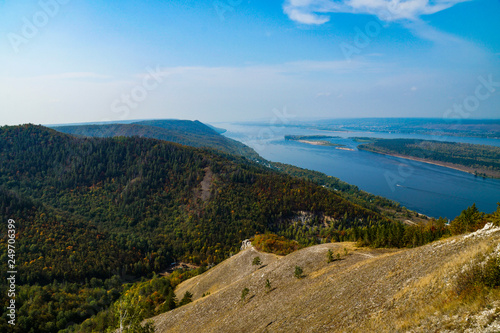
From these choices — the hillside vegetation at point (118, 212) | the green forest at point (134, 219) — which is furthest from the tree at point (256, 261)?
the hillside vegetation at point (118, 212)

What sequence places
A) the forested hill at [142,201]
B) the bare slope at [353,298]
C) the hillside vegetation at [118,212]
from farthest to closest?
the forested hill at [142,201]
the hillside vegetation at [118,212]
the bare slope at [353,298]

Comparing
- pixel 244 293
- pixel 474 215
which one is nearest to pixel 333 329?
pixel 244 293

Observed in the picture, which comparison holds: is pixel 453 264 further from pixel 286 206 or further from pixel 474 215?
pixel 286 206

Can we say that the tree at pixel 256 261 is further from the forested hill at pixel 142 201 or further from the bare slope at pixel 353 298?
the forested hill at pixel 142 201

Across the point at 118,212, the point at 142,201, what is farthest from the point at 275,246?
the point at 118,212

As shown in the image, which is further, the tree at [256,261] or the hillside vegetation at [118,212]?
the hillside vegetation at [118,212]

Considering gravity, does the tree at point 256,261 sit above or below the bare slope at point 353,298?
below

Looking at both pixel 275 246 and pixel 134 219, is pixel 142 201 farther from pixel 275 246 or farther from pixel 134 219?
pixel 275 246
